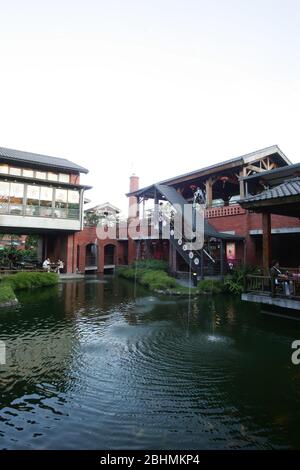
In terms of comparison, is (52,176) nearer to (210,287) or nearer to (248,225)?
(210,287)

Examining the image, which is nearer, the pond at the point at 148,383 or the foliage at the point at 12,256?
the pond at the point at 148,383

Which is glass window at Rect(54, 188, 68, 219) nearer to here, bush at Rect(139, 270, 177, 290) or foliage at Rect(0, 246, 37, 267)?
foliage at Rect(0, 246, 37, 267)

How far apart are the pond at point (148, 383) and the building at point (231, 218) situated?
30.8ft

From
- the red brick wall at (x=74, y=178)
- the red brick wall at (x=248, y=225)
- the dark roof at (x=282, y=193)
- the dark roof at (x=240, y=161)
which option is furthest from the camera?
the red brick wall at (x=74, y=178)

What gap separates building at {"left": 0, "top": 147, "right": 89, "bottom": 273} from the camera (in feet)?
80.6

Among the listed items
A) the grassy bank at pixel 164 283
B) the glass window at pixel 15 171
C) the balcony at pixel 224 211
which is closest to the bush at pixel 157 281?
the grassy bank at pixel 164 283

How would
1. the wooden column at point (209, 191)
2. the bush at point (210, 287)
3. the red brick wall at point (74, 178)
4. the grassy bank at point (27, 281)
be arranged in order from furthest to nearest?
the red brick wall at point (74, 178)
the wooden column at point (209, 191)
the grassy bank at point (27, 281)
the bush at point (210, 287)

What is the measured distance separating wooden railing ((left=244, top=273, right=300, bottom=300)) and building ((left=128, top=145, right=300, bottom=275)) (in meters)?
7.38

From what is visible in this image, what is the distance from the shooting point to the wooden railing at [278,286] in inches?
433

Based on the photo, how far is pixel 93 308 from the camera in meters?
15.0

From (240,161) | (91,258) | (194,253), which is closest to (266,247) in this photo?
(194,253)

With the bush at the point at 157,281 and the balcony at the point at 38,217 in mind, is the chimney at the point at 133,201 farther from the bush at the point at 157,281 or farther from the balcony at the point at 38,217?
the bush at the point at 157,281
